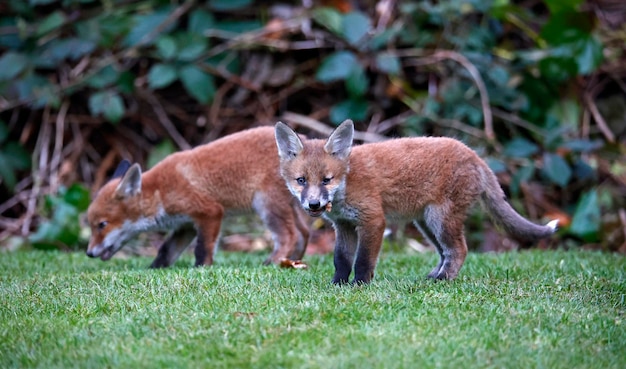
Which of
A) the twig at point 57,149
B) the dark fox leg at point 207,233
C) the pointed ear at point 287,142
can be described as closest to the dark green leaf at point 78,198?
the twig at point 57,149

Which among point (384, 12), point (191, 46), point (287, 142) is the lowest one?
point (191, 46)

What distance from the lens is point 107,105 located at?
38.6 ft

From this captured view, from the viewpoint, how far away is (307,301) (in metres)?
5.50

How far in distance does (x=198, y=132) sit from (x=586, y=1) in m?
6.71

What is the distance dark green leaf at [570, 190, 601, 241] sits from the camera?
10539 mm

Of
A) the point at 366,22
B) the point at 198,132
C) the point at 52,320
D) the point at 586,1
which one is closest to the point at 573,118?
the point at 586,1

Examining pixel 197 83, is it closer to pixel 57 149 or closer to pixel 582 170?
pixel 57 149

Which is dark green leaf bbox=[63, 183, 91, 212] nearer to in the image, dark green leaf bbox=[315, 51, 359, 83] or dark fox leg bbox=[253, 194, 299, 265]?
dark fox leg bbox=[253, 194, 299, 265]

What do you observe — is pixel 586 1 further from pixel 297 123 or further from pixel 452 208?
pixel 452 208

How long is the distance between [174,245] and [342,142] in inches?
118

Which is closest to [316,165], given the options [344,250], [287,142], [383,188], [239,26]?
[287,142]

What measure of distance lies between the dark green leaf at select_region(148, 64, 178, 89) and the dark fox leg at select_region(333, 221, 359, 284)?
19.2 feet

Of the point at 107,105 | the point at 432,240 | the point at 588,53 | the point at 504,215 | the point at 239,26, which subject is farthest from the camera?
the point at 239,26

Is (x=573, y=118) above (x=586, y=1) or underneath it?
underneath
